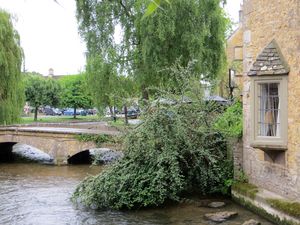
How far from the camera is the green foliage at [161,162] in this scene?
25.5ft

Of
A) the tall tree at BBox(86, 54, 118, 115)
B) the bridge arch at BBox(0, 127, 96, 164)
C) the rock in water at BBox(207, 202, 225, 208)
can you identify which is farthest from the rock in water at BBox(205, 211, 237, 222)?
the tall tree at BBox(86, 54, 118, 115)

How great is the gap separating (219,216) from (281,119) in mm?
2640

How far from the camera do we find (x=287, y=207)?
235 inches

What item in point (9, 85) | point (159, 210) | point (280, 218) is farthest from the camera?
point (9, 85)

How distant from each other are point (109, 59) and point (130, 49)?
131 cm

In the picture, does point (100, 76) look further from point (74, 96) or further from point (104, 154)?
point (74, 96)

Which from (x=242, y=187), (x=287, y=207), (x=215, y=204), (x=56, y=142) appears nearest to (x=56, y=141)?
(x=56, y=142)

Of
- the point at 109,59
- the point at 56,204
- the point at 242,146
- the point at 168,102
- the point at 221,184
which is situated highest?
the point at 109,59

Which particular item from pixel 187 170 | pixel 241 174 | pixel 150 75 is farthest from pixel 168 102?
pixel 150 75

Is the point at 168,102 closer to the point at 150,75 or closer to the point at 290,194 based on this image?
the point at 290,194

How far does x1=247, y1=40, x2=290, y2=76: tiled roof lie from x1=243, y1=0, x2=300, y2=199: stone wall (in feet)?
0.32

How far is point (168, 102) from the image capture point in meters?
8.62

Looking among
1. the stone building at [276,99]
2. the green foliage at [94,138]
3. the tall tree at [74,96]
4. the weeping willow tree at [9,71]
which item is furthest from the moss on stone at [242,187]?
the tall tree at [74,96]

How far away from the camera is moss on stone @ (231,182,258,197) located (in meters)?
7.53
